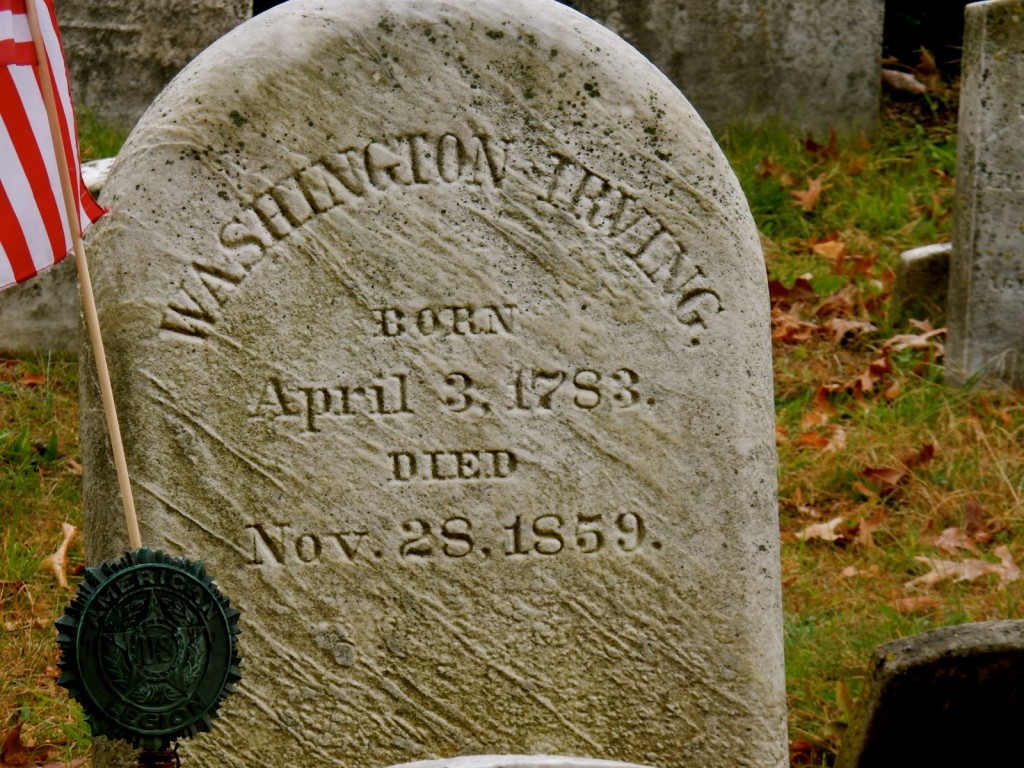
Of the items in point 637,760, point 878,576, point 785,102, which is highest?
point 785,102

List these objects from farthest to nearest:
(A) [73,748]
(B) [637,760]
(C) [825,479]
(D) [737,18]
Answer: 1. (D) [737,18]
2. (C) [825,479]
3. (A) [73,748]
4. (B) [637,760]

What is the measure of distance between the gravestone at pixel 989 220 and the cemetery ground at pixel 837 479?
138 millimetres

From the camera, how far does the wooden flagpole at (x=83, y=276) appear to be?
216 cm

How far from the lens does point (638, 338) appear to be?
8.27ft

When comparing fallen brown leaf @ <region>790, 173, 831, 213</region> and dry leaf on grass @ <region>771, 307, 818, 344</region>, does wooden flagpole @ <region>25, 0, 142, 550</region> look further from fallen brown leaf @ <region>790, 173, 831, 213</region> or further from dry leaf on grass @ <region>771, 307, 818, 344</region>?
fallen brown leaf @ <region>790, 173, 831, 213</region>

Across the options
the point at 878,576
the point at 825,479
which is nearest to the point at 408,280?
the point at 878,576

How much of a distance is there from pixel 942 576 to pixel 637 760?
4.67 feet

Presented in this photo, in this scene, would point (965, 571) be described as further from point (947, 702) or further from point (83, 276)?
point (83, 276)

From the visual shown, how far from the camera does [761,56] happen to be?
6.89 metres

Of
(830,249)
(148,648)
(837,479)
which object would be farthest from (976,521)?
(148,648)

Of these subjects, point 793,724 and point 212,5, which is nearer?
point 793,724

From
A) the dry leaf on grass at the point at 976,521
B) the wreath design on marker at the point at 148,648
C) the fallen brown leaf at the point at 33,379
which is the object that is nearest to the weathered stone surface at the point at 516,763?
the wreath design on marker at the point at 148,648

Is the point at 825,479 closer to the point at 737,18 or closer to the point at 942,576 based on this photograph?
the point at 942,576

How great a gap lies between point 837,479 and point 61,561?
7.54 ft
